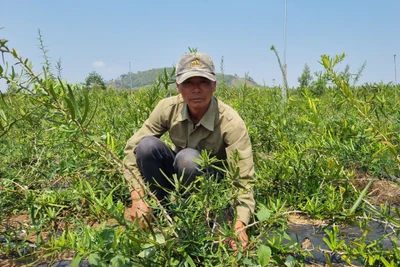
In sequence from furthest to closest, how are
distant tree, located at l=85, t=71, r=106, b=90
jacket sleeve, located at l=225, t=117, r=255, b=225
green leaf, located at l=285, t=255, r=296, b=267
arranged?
1. distant tree, located at l=85, t=71, r=106, b=90
2. jacket sleeve, located at l=225, t=117, r=255, b=225
3. green leaf, located at l=285, t=255, r=296, b=267

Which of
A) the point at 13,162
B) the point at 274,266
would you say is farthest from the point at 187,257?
the point at 13,162

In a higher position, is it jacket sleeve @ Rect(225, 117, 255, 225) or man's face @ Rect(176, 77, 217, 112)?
man's face @ Rect(176, 77, 217, 112)

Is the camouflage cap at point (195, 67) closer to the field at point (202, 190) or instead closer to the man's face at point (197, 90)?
the man's face at point (197, 90)

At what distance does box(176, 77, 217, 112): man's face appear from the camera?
2119 mm

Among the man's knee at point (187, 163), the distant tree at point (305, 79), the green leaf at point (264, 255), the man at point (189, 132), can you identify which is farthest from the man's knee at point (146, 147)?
the distant tree at point (305, 79)

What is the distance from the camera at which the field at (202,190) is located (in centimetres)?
134

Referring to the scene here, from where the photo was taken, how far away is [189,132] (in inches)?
93.2

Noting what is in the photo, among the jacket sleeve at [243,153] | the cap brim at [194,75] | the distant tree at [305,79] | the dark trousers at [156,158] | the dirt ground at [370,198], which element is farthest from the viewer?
the distant tree at [305,79]

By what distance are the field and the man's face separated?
1.54ft

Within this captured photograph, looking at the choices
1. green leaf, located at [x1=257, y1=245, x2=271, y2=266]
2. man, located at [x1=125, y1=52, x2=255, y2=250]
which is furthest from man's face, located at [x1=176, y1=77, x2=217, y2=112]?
green leaf, located at [x1=257, y1=245, x2=271, y2=266]

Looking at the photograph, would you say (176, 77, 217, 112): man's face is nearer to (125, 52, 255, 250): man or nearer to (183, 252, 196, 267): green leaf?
(125, 52, 255, 250): man

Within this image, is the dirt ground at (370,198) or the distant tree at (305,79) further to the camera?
the distant tree at (305,79)

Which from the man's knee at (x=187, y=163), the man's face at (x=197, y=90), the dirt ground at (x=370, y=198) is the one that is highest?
the man's face at (x=197, y=90)

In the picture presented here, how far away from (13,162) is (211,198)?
205 centimetres
